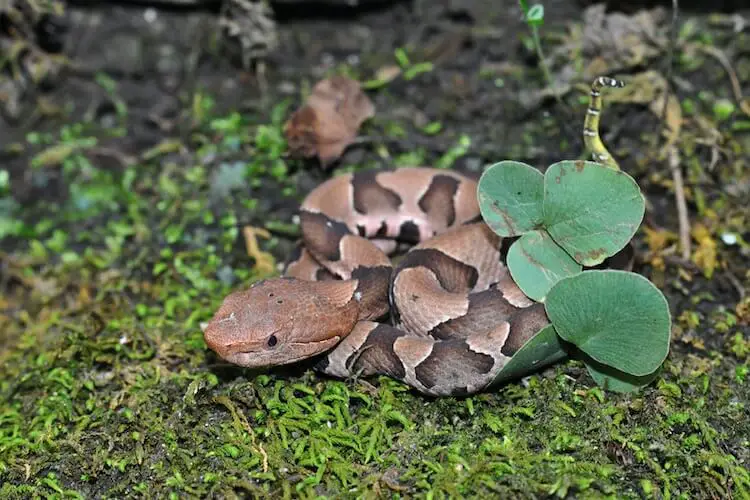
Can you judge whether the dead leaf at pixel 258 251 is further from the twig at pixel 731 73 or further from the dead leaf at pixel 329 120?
the twig at pixel 731 73

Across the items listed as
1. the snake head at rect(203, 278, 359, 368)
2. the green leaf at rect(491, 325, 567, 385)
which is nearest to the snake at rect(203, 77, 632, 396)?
the snake head at rect(203, 278, 359, 368)

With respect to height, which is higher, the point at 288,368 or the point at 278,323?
the point at 278,323

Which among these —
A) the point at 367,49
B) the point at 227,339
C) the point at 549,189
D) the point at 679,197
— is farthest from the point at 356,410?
the point at 367,49

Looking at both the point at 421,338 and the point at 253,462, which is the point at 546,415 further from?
the point at 253,462

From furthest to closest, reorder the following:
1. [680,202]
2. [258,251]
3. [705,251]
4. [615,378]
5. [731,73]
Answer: [731,73] < [258,251] < [680,202] < [705,251] < [615,378]

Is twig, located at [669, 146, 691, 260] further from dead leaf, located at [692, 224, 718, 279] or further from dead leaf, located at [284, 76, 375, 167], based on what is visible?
dead leaf, located at [284, 76, 375, 167]

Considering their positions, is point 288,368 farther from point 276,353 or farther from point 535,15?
point 535,15

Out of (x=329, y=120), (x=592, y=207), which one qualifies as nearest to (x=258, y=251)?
(x=329, y=120)
